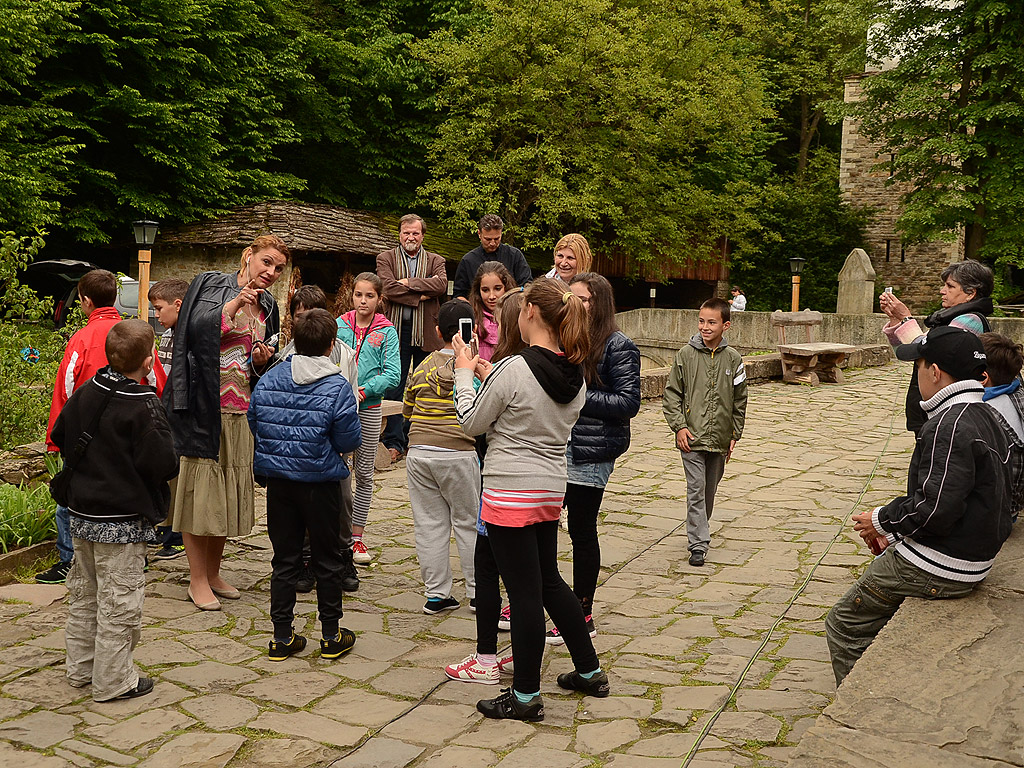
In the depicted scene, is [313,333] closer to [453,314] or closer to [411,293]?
[453,314]

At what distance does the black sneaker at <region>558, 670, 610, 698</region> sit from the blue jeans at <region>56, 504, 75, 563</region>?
307cm

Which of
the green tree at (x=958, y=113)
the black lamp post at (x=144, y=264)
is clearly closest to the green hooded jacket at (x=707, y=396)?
the black lamp post at (x=144, y=264)

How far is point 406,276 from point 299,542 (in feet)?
12.5

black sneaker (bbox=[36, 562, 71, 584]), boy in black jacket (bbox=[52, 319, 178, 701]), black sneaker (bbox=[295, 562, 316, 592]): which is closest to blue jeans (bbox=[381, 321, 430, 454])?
black sneaker (bbox=[295, 562, 316, 592])

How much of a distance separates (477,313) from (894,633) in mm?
2712

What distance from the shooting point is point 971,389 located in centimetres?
385

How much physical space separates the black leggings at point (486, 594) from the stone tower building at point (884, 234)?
37063mm

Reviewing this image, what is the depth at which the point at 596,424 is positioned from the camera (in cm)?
499

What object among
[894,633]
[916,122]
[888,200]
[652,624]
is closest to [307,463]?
[652,624]

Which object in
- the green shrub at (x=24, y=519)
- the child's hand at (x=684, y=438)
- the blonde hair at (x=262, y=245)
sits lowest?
the green shrub at (x=24, y=519)

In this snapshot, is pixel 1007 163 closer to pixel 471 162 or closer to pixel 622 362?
pixel 471 162

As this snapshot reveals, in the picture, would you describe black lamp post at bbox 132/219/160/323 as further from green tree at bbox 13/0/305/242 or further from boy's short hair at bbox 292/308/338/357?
green tree at bbox 13/0/305/242

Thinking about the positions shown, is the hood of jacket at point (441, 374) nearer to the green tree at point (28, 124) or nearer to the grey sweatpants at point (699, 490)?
the grey sweatpants at point (699, 490)

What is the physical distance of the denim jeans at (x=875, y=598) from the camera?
396cm
